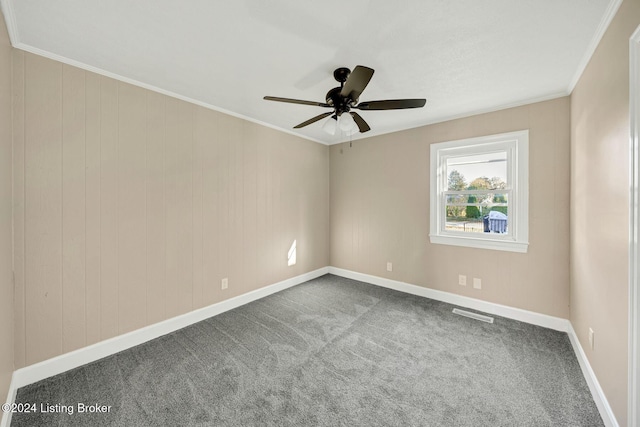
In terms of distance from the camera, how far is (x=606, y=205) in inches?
64.2

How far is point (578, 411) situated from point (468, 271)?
1.71 m

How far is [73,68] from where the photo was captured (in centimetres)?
202

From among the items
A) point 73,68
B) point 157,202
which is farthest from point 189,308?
point 73,68

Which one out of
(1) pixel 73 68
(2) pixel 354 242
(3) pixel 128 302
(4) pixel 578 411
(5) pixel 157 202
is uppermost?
(1) pixel 73 68

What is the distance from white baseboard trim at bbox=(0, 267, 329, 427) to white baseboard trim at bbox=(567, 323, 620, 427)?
3.26 meters

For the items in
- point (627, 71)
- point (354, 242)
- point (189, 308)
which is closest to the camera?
point (627, 71)

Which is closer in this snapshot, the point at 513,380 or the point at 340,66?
the point at 513,380

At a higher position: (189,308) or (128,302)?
(128,302)

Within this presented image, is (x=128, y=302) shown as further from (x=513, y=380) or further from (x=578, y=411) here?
(x=578, y=411)

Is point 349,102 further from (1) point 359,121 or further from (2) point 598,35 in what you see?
(2) point 598,35

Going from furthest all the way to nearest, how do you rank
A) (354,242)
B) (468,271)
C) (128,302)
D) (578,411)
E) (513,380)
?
1. (354,242)
2. (468,271)
3. (128,302)
4. (513,380)
5. (578,411)

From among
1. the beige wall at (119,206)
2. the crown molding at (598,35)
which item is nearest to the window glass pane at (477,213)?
the crown molding at (598,35)

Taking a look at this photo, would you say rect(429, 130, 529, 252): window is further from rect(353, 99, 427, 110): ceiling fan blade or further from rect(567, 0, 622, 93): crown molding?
rect(353, 99, 427, 110): ceiling fan blade

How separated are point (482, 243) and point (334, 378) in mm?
2423
